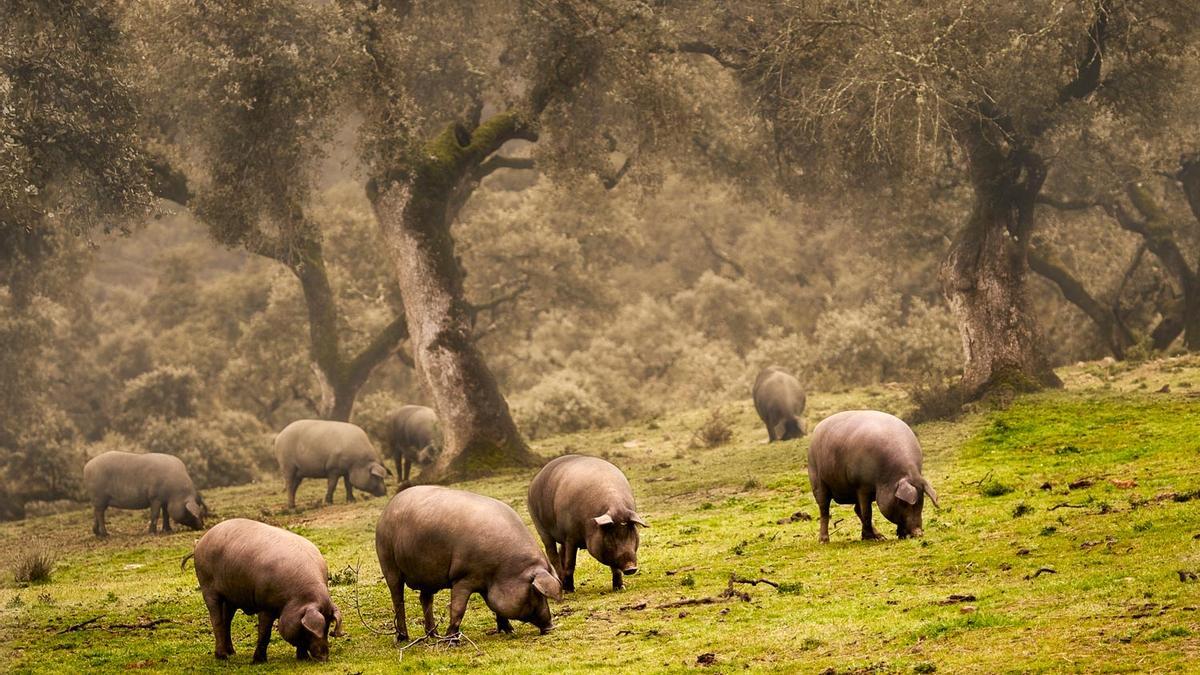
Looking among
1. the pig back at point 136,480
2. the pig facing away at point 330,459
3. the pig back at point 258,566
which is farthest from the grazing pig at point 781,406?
the pig back at point 258,566

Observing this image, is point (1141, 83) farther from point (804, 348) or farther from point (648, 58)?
point (804, 348)

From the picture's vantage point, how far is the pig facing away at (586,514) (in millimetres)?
14633

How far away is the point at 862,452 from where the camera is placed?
53.9 ft

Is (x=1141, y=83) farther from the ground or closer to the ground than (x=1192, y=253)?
farther from the ground

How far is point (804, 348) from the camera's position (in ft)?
170

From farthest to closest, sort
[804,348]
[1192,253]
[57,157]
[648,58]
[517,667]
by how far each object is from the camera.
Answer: [804,348]
[1192,253]
[648,58]
[57,157]
[517,667]

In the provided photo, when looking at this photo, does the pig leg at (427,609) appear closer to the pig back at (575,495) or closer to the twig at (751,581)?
the pig back at (575,495)

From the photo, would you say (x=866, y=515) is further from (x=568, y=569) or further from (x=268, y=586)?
(x=268, y=586)

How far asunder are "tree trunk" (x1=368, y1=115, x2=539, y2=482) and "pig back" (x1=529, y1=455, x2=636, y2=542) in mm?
15896

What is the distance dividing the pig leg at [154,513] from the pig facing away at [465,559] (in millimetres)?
16687

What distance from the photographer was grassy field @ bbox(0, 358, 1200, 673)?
10828mm

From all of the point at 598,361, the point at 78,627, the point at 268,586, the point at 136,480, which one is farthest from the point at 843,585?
the point at 598,361

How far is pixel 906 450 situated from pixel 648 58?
1863cm

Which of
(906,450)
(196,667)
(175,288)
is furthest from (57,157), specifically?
(175,288)
